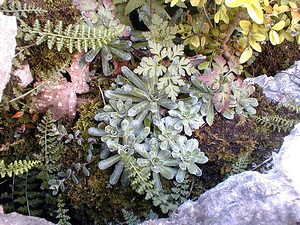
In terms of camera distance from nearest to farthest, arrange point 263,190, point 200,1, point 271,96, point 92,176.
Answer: point 263,190
point 200,1
point 92,176
point 271,96

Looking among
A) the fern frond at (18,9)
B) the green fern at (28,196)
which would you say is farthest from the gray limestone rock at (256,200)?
the fern frond at (18,9)

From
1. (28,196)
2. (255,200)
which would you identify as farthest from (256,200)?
(28,196)

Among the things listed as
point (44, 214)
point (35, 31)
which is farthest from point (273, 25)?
point (44, 214)

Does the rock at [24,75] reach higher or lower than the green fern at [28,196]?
higher

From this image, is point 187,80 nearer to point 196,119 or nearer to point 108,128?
point 196,119

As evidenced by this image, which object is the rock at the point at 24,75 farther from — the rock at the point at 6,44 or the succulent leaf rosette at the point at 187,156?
the succulent leaf rosette at the point at 187,156

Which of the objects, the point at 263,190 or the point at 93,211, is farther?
the point at 93,211
